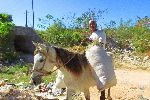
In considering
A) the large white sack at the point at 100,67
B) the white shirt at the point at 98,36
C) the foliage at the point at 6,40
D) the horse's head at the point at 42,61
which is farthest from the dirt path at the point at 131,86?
the foliage at the point at 6,40

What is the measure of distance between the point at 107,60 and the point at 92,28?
2.39ft

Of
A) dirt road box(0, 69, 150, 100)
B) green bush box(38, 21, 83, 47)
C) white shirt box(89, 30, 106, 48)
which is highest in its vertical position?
green bush box(38, 21, 83, 47)

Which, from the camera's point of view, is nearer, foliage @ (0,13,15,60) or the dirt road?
the dirt road

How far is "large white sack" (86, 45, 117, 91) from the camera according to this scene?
810cm

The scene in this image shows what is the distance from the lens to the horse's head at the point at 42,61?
771cm

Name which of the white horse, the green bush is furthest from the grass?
the green bush

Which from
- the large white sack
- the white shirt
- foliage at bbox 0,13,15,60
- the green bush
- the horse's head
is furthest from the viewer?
the green bush

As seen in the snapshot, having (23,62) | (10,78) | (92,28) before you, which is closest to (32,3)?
(23,62)

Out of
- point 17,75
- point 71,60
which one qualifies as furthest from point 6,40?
point 71,60

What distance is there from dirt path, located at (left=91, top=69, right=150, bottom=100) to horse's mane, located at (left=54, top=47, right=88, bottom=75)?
2.77 m

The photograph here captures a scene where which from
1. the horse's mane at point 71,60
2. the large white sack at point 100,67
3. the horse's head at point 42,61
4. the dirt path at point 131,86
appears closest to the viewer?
the horse's head at point 42,61

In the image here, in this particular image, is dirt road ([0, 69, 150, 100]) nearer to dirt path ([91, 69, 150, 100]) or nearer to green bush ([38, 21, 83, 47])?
dirt path ([91, 69, 150, 100])

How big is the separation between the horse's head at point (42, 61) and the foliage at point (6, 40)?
8811 millimetres

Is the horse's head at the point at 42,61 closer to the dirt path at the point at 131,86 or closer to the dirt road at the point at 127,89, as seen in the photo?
the dirt road at the point at 127,89
